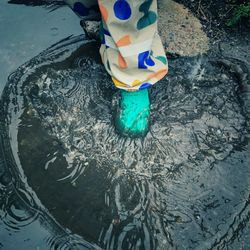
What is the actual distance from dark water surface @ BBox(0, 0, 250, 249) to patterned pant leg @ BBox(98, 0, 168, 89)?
1.54ft

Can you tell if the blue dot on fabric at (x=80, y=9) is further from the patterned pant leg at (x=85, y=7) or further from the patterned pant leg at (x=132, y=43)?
the patterned pant leg at (x=132, y=43)

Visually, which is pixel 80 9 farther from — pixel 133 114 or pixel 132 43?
pixel 133 114

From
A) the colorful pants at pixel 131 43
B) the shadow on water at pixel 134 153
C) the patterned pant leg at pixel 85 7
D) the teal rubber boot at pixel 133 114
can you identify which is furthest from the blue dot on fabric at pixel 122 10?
the shadow on water at pixel 134 153

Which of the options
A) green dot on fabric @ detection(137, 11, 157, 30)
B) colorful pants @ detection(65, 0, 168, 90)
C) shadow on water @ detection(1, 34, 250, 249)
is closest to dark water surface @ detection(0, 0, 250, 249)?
shadow on water @ detection(1, 34, 250, 249)

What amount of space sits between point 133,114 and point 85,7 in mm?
517

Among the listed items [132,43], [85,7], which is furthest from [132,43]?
[85,7]

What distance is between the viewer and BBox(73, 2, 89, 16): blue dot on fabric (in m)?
1.78

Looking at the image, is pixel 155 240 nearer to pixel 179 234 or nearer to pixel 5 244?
pixel 179 234

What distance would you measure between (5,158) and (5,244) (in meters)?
0.41

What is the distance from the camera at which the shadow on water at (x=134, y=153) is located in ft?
5.87

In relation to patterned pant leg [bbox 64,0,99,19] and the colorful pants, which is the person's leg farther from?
patterned pant leg [bbox 64,0,99,19]

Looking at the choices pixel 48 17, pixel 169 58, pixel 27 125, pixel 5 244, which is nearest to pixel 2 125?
pixel 27 125

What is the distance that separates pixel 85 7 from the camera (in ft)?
5.89

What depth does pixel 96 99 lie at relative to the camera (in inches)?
86.4
